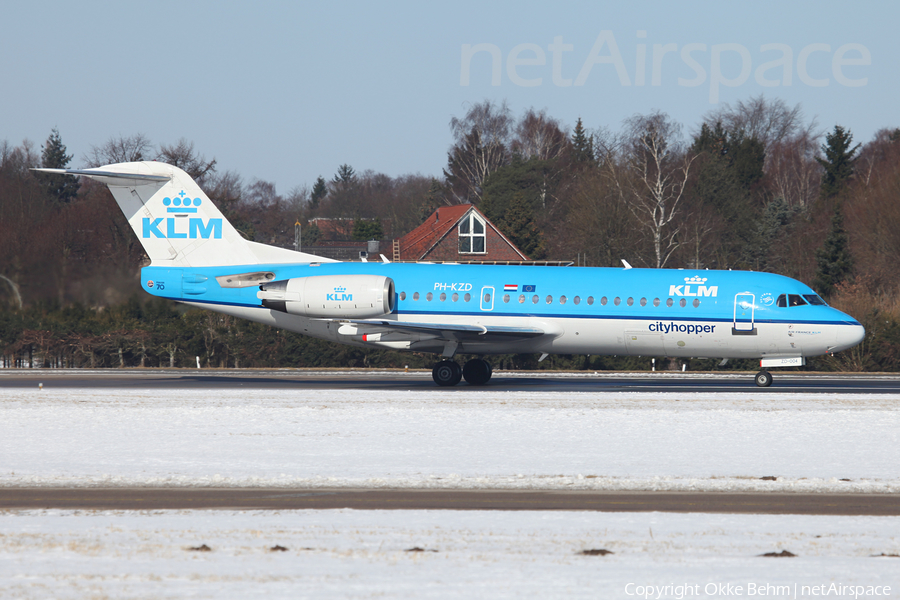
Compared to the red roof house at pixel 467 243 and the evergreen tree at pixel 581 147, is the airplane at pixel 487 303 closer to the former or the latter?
the red roof house at pixel 467 243

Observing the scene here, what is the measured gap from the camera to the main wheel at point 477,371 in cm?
2620

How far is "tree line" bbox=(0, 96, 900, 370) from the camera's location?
3159cm

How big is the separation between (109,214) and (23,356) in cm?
717

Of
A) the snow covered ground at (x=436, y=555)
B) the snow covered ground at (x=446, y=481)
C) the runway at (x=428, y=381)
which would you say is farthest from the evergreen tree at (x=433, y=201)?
the snow covered ground at (x=436, y=555)

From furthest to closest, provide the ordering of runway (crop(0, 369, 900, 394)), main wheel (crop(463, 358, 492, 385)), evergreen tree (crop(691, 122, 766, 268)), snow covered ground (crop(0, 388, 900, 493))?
evergreen tree (crop(691, 122, 766, 268))
main wheel (crop(463, 358, 492, 385))
runway (crop(0, 369, 900, 394))
snow covered ground (crop(0, 388, 900, 493))

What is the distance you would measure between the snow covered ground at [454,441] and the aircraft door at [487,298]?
12.0 feet

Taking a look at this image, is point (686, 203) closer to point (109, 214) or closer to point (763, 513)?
point (109, 214)

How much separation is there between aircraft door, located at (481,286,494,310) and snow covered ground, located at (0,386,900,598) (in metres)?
3.54

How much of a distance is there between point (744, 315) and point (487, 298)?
7119mm

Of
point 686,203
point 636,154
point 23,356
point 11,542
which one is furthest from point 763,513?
point 636,154

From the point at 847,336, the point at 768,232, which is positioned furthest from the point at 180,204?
the point at 768,232

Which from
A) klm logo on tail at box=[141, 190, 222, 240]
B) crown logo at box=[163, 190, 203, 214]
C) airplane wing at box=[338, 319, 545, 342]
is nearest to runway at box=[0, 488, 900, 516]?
airplane wing at box=[338, 319, 545, 342]

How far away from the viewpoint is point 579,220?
5572 centimetres

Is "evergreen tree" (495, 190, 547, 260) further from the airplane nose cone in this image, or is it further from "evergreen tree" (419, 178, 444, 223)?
the airplane nose cone
